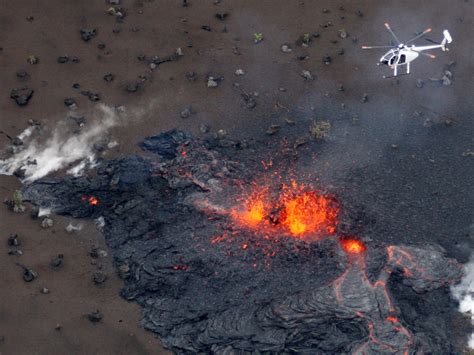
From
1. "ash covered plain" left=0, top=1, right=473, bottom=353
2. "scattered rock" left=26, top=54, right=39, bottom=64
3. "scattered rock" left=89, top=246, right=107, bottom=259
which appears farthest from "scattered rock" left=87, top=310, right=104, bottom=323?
"scattered rock" left=26, top=54, right=39, bottom=64

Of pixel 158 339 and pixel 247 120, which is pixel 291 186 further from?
pixel 158 339

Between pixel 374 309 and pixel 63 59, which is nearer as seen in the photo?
pixel 374 309

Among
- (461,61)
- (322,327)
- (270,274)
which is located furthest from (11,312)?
(461,61)

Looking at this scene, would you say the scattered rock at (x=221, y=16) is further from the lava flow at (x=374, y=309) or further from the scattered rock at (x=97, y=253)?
the lava flow at (x=374, y=309)

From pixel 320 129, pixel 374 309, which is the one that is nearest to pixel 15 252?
pixel 320 129

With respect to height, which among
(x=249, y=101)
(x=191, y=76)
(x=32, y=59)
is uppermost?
(x=32, y=59)

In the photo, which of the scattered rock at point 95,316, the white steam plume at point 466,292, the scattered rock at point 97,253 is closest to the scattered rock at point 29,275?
the scattered rock at point 97,253

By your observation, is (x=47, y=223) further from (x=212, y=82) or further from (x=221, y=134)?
(x=212, y=82)
